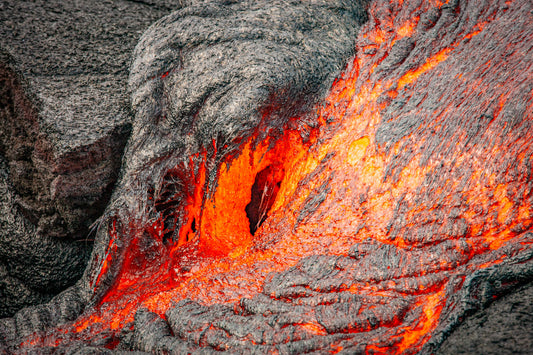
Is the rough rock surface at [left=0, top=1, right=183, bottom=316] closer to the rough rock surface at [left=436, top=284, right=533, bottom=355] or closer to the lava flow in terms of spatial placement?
the lava flow

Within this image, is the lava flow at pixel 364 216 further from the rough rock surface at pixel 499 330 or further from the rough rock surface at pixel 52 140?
the rough rock surface at pixel 52 140

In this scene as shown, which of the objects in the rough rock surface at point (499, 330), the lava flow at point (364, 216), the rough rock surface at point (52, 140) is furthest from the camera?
the rough rock surface at point (52, 140)

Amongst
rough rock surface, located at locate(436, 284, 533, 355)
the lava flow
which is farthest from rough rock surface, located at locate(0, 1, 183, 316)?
rough rock surface, located at locate(436, 284, 533, 355)

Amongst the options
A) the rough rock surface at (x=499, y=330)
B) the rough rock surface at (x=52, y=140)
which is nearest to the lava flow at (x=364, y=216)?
the rough rock surface at (x=499, y=330)

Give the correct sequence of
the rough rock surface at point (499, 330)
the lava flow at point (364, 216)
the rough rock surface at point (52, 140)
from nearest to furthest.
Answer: the rough rock surface at point (499, 330), the lava flow at point (364, 216), the rough rock surface at point (52, 140)

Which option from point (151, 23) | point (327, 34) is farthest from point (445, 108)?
point (151, 23)

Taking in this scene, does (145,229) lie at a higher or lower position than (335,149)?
lower

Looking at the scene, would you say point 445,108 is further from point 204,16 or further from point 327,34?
point 204,16
